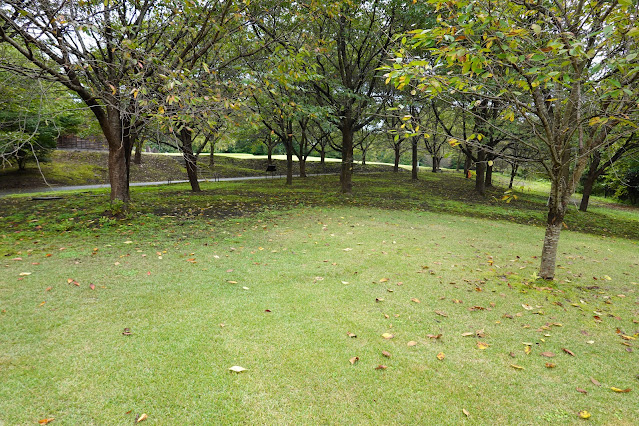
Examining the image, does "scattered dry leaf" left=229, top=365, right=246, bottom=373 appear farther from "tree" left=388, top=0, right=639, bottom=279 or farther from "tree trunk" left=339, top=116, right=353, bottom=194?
"tree trunk" left=339, top=116, right=353, bottom=194

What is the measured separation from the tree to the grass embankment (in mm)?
1885

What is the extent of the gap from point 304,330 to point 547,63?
4215 mm

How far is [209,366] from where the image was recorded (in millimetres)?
3025

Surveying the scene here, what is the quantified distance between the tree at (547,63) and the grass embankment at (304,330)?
1.88 meters

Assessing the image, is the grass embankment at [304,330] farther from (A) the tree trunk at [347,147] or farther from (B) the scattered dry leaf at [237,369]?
(A) the tree trunk at [347,147]

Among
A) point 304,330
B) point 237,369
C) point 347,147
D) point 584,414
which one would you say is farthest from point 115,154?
point 584,414

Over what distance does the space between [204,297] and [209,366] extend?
1.56 metres

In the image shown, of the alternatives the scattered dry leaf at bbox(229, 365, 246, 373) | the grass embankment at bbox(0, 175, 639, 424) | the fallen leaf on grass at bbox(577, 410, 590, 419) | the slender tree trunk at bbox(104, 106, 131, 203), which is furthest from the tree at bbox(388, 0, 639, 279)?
the slender tree trunk at bbox(104, 106, 131, 203)

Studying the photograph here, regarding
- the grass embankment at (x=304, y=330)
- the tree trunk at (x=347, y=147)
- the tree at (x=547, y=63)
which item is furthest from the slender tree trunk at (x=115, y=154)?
the tree trunk at (x=347, y=147)

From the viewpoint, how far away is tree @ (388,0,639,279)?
3344mm

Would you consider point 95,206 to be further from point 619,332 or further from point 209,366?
point 619,332

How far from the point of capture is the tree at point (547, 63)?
334 centimetres

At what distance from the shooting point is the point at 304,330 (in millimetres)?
3713

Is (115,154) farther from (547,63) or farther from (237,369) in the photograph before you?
(547,63)
